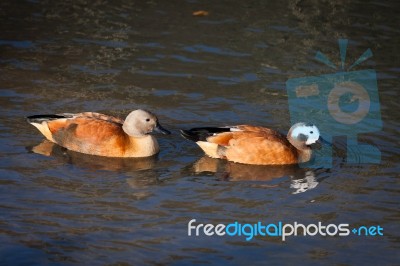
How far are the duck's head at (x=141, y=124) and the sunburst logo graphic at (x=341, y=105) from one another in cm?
195

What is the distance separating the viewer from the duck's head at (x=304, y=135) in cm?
1062

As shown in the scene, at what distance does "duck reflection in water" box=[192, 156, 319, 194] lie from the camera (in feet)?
32.5

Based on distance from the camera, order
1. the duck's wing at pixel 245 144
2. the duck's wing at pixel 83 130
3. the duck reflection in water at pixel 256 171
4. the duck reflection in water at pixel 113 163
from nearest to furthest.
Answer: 1. the duck reflection in water at pixel 113 163
2. the duck reflection in water at pixel 256 171
3. the duck's wing at pixel 245 144
4. the duck's wing at pixel 83 130

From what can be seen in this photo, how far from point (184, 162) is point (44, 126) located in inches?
71.1

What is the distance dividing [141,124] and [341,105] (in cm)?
317

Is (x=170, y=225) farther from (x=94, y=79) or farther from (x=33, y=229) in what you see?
(x=94, y=79)

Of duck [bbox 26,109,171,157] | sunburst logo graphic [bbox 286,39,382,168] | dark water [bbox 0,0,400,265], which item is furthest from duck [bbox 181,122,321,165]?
duck [bbox 26,109,171,157]

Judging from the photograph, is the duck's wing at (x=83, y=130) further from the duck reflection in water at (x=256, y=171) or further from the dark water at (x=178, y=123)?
the duck reflection in water at (x=256, y=171)

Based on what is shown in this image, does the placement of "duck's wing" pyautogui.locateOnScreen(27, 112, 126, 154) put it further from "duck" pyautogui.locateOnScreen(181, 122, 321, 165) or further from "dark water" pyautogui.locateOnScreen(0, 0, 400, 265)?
"duck" pyautogui.locateOnScreen(181, 122, 321, 165)

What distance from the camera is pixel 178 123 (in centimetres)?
1143

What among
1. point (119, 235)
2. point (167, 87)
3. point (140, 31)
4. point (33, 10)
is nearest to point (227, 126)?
point (167, 87)

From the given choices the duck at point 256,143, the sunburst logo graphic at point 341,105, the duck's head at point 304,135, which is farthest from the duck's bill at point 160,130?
the sunburst logo graphic at point 341,105

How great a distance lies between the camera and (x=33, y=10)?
601 inches

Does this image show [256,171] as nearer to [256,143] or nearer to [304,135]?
[256,143]
